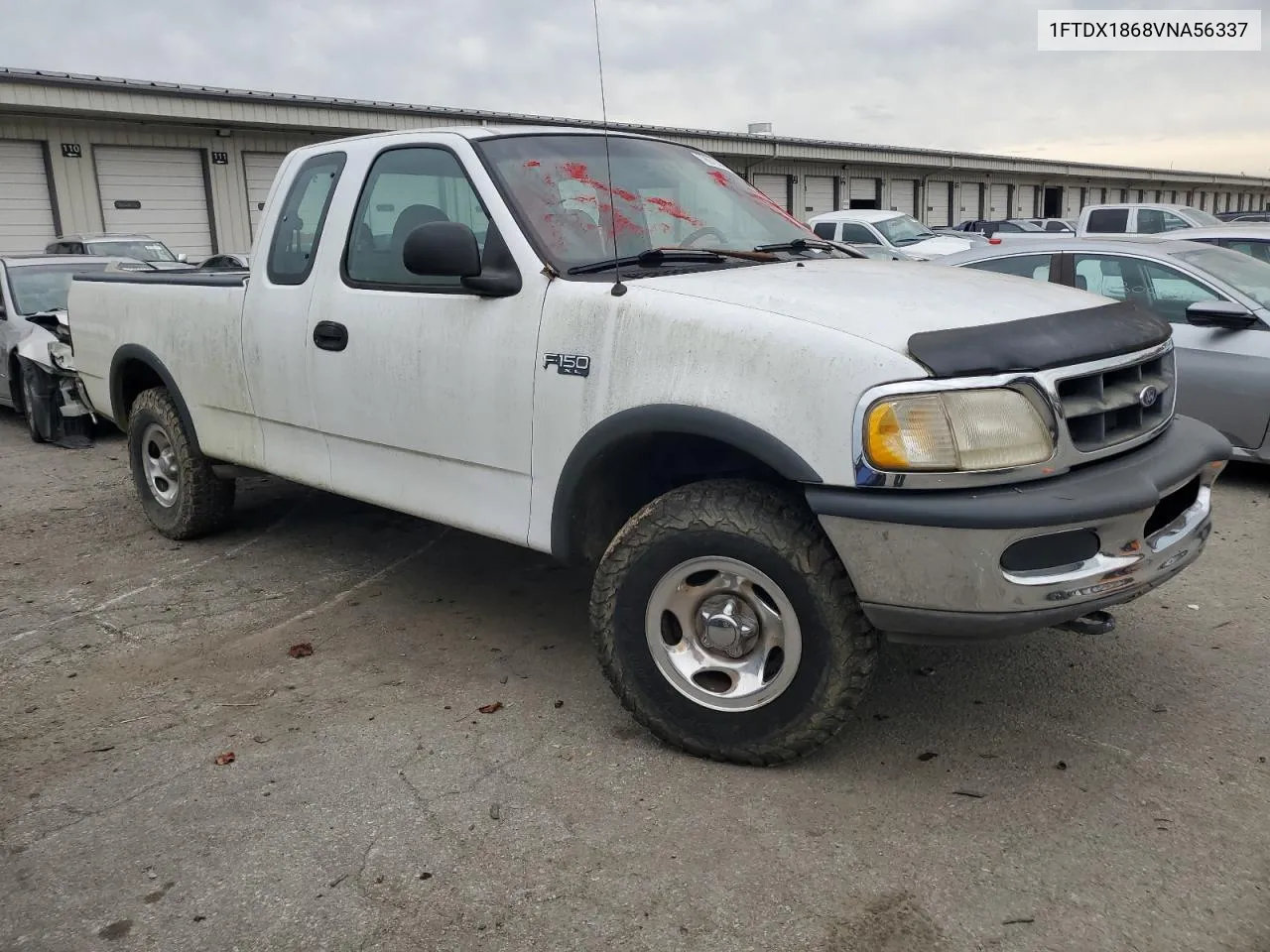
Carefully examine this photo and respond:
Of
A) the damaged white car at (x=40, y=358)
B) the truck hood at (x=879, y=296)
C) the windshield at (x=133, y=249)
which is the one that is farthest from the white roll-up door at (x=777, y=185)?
the truck hood at (x=879, y=296)

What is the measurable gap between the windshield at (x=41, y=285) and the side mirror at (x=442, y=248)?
7907 millimetres

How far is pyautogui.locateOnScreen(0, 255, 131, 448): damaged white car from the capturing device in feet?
30.6

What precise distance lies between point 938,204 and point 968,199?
8.30 feet

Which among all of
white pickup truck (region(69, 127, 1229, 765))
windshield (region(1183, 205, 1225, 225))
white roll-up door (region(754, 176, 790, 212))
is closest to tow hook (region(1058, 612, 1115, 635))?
white pickup truck (region(69, 127, 1229, 765))

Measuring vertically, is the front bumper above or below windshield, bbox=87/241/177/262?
below

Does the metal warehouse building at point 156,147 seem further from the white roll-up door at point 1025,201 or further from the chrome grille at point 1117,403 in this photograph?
the white roll-up door at point 1025,201

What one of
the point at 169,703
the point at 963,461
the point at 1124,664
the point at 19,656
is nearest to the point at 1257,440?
the point at 1124,664

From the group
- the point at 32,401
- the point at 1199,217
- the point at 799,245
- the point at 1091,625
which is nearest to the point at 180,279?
the point at 799,245

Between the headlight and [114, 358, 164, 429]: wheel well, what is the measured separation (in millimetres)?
4574

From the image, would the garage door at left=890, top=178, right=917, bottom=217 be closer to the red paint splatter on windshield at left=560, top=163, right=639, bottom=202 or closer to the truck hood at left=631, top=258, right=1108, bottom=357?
the red paint splatter on windshield at left=560, top=163, right=639, bottom=202

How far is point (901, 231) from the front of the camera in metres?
19.2

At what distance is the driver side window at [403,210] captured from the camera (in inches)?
157

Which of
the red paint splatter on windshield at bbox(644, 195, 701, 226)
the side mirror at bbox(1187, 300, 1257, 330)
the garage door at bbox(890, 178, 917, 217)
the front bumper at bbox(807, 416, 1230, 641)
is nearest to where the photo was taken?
the front bumper at bbox(807, 416, 1230, 641)

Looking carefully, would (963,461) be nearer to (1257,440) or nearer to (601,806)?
(601,806)
